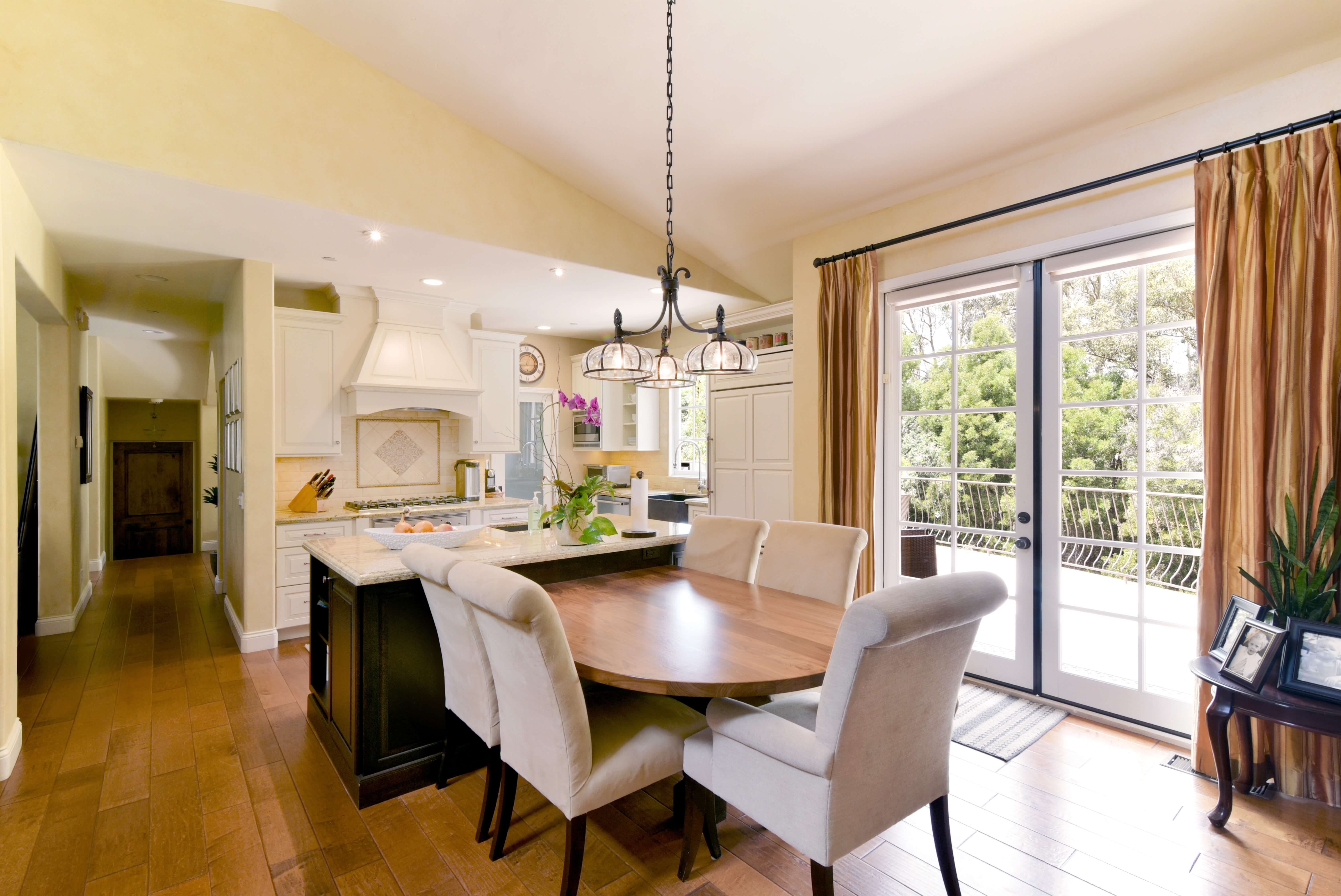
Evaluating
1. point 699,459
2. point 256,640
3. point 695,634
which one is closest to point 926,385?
point 695,634

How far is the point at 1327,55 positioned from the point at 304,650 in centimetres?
576

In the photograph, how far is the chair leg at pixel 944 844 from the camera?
174 centimetres

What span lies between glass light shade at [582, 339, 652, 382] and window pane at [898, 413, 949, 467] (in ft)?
6.05

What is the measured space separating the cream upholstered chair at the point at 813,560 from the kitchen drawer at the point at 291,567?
126 inches

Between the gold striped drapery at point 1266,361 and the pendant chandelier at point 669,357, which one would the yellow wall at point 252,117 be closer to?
the pendant chandelier at point 669,357

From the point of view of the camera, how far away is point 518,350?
5.96 metres

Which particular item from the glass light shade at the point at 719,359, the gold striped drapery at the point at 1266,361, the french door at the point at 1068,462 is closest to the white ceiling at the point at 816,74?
the gold striped drapery at the point at 1266,361

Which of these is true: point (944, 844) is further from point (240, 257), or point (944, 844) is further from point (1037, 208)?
point (240, 257)

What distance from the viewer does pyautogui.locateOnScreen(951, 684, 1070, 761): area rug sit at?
2734 mm

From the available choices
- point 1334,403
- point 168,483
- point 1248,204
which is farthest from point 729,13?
point 168,483

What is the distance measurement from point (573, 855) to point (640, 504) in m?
1.64

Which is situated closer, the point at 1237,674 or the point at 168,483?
the point at 1237,674

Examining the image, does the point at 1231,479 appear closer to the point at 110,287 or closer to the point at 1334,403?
the point at 1334,403

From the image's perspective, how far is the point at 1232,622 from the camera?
2.34 m
